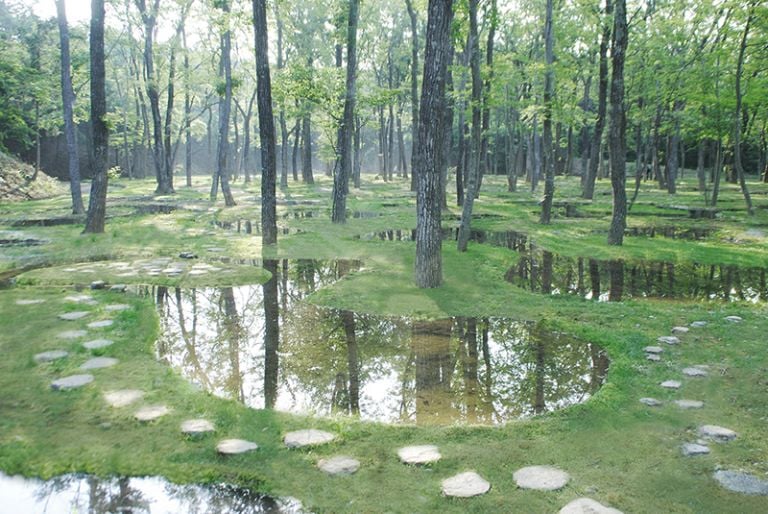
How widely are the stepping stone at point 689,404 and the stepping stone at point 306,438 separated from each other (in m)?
2.93

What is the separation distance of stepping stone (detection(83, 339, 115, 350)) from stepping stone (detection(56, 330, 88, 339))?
30 cm

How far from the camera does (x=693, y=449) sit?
3691mm

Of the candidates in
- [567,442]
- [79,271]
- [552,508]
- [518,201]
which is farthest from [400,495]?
[518,201]

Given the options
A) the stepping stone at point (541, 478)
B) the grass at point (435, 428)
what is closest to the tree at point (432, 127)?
the grass at point (435, 428)

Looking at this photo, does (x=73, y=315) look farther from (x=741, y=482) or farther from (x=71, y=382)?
(x=741, y=482)

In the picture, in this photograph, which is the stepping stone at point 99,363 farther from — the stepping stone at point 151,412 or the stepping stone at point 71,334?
the stepping stone at point 151,412

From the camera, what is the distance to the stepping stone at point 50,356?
17.2 ft

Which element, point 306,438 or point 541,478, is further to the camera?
point 306,438

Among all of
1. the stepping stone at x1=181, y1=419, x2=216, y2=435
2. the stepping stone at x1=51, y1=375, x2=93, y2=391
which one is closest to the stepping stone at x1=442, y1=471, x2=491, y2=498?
the stepping stone at x1=181, y1=419, x2=216, y2=435

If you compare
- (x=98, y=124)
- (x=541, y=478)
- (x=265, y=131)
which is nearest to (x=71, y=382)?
(x=541, y=478)

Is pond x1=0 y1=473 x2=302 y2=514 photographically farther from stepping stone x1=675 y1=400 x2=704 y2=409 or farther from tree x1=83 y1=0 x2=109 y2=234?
tree x1=83 y1=0 x2=109 y2=234

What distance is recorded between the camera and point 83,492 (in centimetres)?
322

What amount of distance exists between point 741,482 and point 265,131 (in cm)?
1126

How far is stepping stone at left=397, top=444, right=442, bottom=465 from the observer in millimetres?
3613
